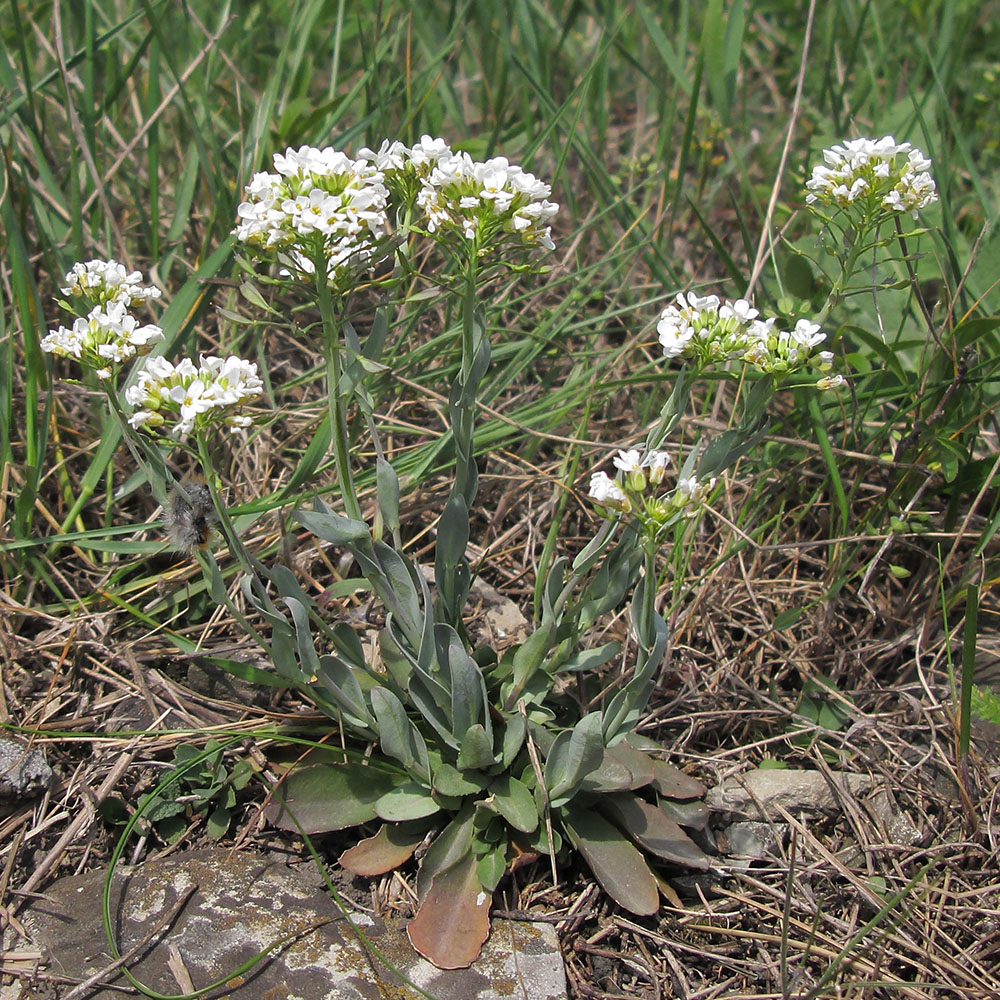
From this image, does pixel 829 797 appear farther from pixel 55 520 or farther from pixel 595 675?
pixel 55 520

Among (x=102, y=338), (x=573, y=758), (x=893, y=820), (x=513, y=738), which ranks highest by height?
(x=102, y=338)

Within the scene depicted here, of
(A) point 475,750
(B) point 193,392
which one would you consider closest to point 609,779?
(A) point 475,750

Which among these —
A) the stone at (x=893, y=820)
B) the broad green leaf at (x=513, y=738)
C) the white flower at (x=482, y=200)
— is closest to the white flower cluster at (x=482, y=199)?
the white flower at (x=482, y=200)

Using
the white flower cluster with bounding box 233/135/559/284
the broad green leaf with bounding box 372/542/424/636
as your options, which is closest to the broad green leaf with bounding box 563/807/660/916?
the broad green leaf with bounding box 372/542/424/636

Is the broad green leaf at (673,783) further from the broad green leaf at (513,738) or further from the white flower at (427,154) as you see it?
the white flower at (427,154)

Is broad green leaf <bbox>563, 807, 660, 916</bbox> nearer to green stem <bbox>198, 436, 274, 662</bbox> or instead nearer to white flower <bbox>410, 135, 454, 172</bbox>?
green stem <bbox>198, 436, 274, 662</bbox>

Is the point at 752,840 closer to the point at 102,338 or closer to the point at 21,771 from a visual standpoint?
the point at 21,771

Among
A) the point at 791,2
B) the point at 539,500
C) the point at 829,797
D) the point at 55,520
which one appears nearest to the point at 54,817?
the point at 55,520
